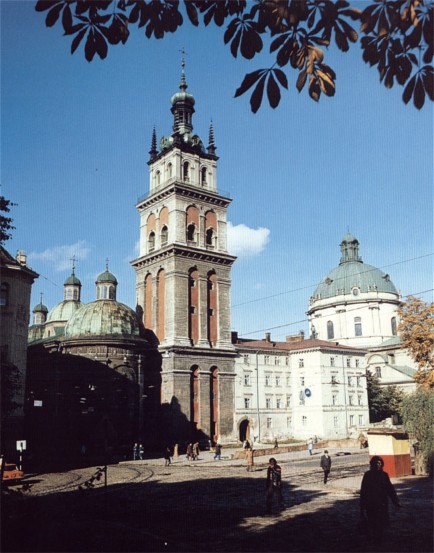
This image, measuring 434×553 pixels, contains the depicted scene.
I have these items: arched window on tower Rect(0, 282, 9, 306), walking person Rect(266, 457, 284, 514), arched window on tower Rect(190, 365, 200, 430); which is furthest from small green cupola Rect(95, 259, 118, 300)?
walking person Rect(266, 457, 284, 514)

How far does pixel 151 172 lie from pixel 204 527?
5205cm

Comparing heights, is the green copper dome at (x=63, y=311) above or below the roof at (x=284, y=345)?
above

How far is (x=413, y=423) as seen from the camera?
26.0m

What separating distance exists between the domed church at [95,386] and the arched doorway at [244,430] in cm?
1061

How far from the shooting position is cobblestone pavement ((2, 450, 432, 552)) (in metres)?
11.2

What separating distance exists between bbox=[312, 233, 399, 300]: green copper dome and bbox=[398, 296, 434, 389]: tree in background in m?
44.2

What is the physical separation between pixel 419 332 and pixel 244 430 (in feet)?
80.0

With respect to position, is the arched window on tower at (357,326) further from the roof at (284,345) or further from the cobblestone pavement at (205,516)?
the cobblestone pavement at (205,516)

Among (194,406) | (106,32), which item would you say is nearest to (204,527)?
(106,32)

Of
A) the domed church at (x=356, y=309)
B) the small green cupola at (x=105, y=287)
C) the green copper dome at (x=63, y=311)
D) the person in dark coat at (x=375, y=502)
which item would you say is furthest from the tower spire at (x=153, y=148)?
the person in dark coat at (x=375, y=502)

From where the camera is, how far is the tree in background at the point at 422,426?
25625mm

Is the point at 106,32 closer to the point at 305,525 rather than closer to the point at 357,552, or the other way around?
the point at 357,552

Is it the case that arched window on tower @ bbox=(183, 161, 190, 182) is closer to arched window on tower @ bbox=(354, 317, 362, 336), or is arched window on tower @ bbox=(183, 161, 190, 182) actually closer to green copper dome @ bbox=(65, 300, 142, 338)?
green copper dome @ bbox=(65, 300, 142, 338)

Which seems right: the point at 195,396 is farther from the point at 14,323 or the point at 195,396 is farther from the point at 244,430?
the point at 14,323
